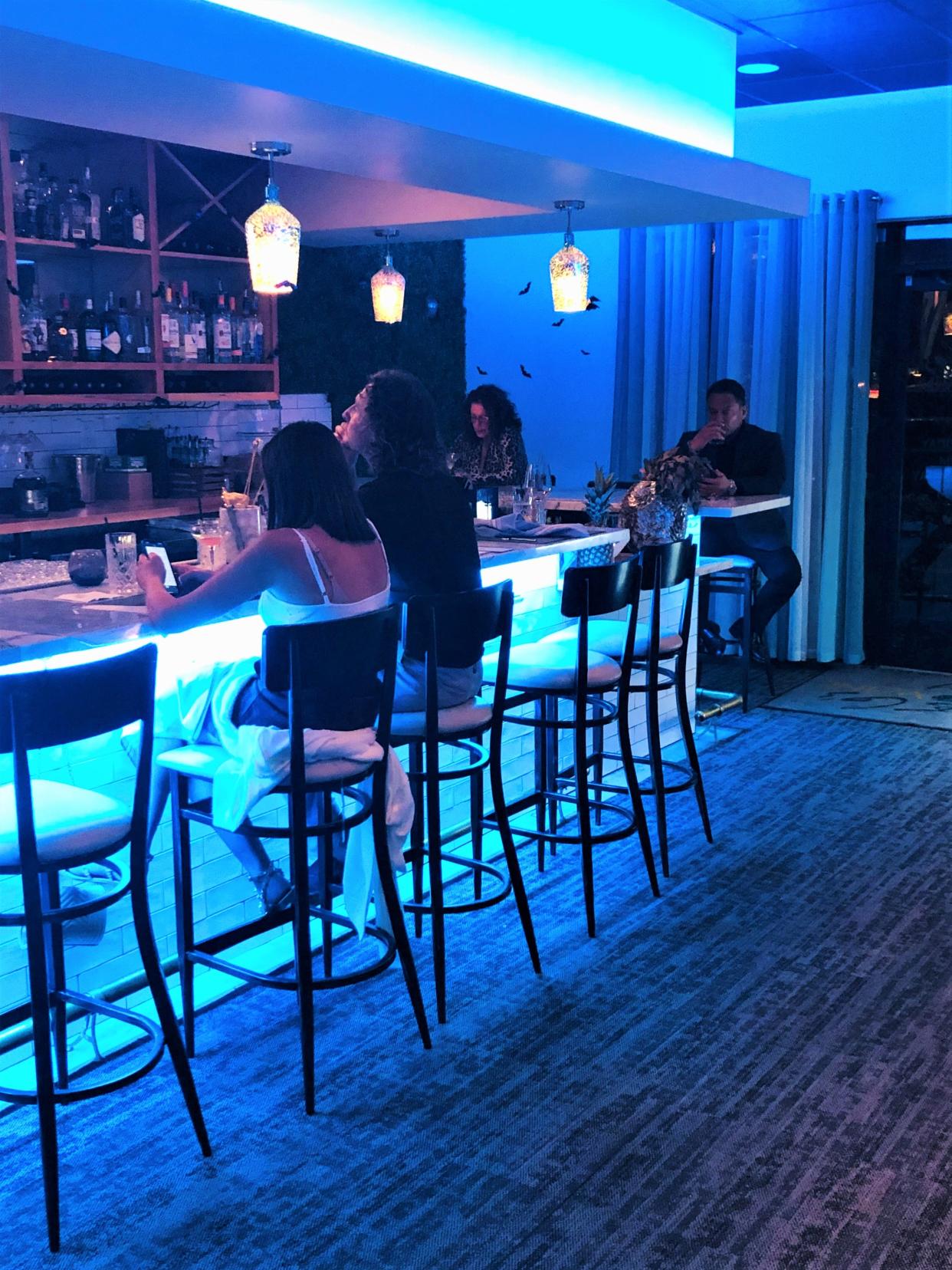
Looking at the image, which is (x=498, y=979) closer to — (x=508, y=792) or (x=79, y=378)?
(x=508, y=792)

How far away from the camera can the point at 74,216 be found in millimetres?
5512

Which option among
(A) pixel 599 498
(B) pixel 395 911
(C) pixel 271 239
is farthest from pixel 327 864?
(A) pixel 599 498

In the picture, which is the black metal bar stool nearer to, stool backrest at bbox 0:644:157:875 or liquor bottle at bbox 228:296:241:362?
stool backrest at bbox 0:644:157:875

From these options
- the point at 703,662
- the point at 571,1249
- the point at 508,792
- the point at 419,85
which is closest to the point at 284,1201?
the point at 571,1249

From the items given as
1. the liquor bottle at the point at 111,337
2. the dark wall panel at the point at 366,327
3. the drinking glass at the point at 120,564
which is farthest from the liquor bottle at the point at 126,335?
the drinking glass at the point at 120,564

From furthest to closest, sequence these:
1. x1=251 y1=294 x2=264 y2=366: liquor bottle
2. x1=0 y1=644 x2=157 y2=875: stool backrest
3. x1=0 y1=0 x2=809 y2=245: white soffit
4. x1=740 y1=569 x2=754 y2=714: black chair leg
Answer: x1=251 y1=294 x2=264 y2=366: liquor bottle < x1=740 y1=569 x2=754 y2=714: black chair leg < x1=0 y1=0 x2=809 y2=245: white soffit < x1=0 y1=644 x2=157 y2=875: stool backrest

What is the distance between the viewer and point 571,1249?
2355 mm

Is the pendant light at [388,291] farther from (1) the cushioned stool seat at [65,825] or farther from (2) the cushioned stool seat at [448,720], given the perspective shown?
(1) the cushioned stool seat at [65,825]

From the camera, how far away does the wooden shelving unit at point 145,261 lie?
5.30 metres

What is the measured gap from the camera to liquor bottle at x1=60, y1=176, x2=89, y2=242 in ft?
18.0

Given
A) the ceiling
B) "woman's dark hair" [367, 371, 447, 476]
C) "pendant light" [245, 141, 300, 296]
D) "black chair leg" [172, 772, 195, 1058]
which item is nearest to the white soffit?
"pendant light" [245, 141, 300, 296]

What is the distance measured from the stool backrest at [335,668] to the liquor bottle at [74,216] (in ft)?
11.2

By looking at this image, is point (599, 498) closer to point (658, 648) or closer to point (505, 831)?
point (658, 648)

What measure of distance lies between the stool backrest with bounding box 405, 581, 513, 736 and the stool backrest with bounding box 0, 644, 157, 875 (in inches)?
32.5
